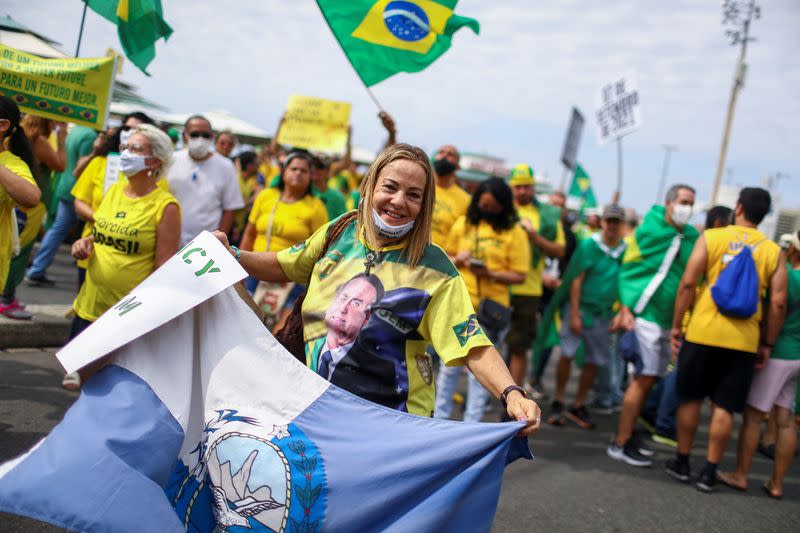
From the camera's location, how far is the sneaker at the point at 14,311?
5730mm

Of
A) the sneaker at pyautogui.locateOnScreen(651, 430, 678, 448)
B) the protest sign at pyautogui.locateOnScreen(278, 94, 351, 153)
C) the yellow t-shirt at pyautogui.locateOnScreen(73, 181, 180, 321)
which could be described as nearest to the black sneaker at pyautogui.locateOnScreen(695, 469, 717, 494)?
the sneaker at pyautogui.locateOnScreen(651, 430, 678, 448)

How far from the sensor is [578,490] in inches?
182

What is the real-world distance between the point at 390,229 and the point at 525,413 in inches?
31.6

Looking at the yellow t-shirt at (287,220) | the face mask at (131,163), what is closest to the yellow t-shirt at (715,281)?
the yellow t-shirt at (287,220)

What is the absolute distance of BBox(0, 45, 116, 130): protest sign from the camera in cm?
443

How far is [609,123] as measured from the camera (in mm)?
11227

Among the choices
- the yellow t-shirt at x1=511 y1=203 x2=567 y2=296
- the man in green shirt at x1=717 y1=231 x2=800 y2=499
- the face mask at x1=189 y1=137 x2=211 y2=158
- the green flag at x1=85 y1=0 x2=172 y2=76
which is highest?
the green flag at x1=85 y1=0 x2=172 y2=76

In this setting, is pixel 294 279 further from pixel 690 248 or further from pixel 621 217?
pixel 621 217

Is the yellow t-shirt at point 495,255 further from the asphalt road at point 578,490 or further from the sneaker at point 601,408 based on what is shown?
the sneaker at point 601,408

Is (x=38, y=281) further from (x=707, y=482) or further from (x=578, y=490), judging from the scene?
(x=707, y=482)

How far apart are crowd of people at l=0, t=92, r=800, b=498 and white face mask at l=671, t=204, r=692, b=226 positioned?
31mm

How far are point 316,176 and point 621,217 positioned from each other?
328 centimetres

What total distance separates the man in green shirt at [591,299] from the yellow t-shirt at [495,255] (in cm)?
125

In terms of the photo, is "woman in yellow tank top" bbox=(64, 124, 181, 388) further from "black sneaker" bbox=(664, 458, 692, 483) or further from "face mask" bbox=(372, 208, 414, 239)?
"black sneaker" bbox=(664, 458, 692, 483)
